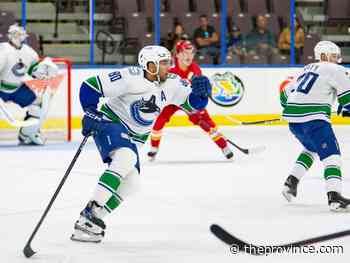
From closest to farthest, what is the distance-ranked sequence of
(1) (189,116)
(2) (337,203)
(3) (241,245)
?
(3) (241,245), (2) (337,203), (1) (189,116)

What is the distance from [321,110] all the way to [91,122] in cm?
161

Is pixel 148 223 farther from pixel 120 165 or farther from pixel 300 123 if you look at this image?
pixel 300 123

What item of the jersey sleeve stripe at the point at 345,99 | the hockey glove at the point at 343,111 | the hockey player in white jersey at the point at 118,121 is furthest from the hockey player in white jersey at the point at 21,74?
the hockey player in white jersey at the point at 118,121

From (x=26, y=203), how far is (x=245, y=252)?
6.53ft

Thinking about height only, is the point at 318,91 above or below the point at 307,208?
above

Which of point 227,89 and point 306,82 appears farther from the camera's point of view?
point 227,89

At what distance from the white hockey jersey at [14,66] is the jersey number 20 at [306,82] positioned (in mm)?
4169

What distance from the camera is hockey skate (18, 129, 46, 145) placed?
9312 millimetres

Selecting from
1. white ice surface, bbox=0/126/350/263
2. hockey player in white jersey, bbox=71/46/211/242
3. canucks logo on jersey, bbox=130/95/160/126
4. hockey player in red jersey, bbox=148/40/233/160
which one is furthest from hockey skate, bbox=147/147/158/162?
canucks logo on jersey, bbox=130/95/160/126

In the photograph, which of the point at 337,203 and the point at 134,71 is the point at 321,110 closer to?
the point at 337,203

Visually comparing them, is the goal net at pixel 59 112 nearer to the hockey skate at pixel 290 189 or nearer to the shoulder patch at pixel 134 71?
the hockey skate at pixel 290 189

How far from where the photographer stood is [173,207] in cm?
562

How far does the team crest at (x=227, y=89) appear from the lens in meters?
11.3

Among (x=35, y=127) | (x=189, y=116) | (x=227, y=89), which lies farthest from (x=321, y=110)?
(x=227, y=89)
